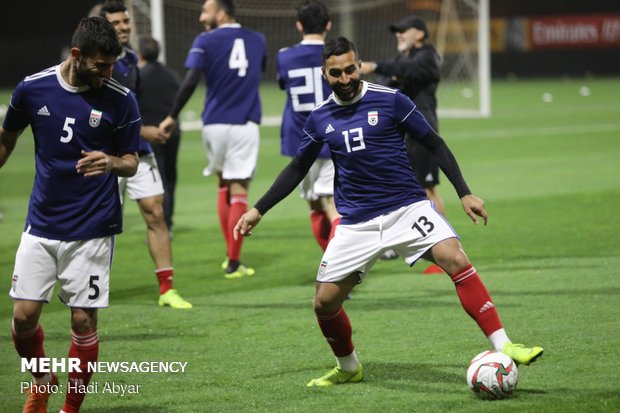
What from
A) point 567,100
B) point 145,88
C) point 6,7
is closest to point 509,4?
point 567,100

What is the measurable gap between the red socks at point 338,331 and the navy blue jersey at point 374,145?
55cm

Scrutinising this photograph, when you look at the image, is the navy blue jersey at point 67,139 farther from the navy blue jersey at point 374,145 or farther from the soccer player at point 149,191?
the soccer player at point 149,191

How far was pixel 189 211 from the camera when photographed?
14148 mm

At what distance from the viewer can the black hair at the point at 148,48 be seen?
11.5 meters

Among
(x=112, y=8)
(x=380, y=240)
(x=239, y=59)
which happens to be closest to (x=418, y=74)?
(x=239, y=59)

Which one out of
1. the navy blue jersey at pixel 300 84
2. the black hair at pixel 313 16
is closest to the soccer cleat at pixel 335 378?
the navy blue jersey at pixel 300 84

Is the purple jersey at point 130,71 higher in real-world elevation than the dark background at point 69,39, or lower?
higher

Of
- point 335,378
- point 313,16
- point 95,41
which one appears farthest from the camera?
point 313,16

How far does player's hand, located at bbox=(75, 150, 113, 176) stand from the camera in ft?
17.1

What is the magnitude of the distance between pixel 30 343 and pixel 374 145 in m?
2.14

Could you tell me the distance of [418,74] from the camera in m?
9.35

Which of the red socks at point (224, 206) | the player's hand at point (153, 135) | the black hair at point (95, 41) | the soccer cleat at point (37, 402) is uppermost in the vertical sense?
the black hair at point (95, 41)

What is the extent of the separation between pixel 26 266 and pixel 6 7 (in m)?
34.9

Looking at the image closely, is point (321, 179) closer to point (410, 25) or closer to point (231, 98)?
point (231, 98)
